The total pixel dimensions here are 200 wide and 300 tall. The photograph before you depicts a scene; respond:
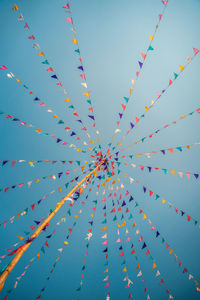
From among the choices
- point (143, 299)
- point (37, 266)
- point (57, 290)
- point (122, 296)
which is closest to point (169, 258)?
point (143, 299)

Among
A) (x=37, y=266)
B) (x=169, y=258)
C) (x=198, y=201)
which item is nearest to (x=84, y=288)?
(x=37, y=266)

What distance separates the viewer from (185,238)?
9.45 m

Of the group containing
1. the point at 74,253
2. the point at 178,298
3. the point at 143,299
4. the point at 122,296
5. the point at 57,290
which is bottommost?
the point at 178,298

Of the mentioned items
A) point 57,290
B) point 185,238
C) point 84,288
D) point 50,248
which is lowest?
point 185,238

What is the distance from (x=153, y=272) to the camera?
936cm

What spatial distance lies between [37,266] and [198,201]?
9.91m

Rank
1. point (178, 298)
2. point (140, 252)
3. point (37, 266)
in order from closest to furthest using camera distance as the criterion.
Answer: point (37, 266)
point (140, 252)
point (178, 298)

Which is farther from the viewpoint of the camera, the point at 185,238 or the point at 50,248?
the point at 185,238

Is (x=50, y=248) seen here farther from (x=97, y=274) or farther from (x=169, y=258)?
(x=169, y=258)

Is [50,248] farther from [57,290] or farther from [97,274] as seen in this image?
[97,274]

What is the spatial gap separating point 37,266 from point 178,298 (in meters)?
9.21

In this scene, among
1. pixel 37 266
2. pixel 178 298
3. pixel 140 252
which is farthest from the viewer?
pixel 178 298

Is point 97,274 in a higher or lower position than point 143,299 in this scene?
higher

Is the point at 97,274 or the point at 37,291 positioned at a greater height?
the point at 37,291
